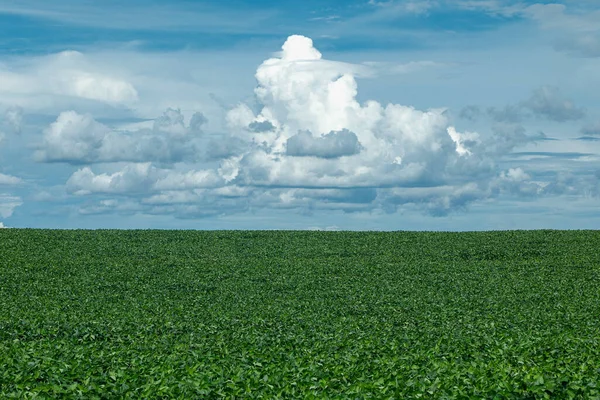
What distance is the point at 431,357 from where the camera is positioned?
20.3 metres

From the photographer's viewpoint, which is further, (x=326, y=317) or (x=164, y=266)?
(x=164, y=266)

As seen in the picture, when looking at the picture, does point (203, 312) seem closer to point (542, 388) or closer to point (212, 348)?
point (212, 348)

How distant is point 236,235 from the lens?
63.4 meters

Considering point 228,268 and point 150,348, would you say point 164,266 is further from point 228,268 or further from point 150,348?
point 150,348

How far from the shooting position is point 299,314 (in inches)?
1204

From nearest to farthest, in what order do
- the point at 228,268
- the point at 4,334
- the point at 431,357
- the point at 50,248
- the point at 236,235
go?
the point at 431,357 → the point at 4,334 → the point at 228,268 → the point at 50,248 → the point at 236,235

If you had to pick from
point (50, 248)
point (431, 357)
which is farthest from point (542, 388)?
point (50, 248)

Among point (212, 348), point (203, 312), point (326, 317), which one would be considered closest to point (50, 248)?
point (203, 312)

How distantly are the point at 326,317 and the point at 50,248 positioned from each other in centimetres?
3151

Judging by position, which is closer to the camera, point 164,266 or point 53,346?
point 53,346

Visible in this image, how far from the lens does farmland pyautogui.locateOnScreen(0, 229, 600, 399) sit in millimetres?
16266

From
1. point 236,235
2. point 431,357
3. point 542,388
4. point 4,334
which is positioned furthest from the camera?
point 236,235

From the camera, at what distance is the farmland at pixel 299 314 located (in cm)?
1627

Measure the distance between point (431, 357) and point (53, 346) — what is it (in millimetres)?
11212
